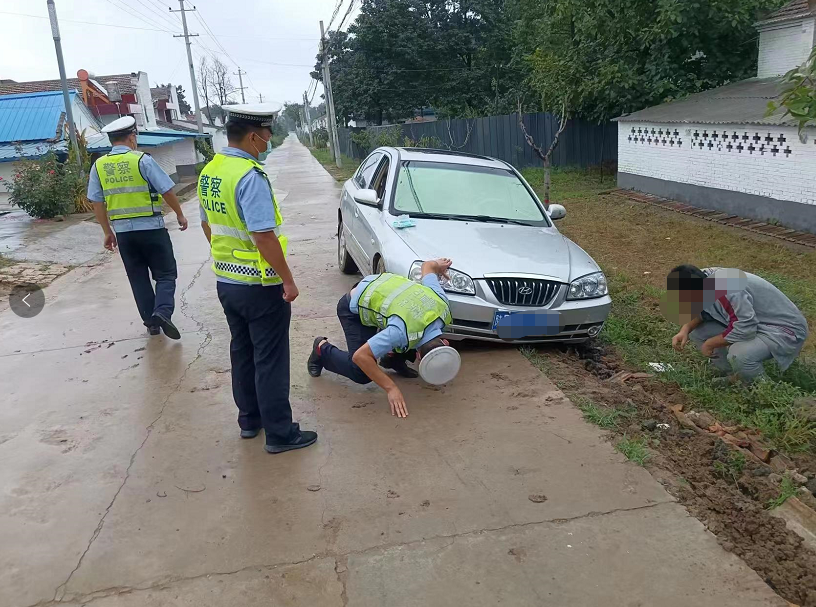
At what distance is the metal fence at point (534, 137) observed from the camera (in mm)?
19656

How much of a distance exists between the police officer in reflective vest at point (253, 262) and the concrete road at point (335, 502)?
1.31ft

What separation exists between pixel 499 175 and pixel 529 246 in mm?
1458

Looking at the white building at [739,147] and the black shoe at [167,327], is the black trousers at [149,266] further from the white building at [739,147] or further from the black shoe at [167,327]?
the white building at [739,147]

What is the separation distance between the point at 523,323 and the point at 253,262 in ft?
7.39

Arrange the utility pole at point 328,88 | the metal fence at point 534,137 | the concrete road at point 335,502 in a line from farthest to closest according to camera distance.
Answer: the utility pole at point 328,88 → the metal fence at point 534,137 → the concrete road at point 335,502

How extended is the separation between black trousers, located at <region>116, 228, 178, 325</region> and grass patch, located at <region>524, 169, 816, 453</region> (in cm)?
389

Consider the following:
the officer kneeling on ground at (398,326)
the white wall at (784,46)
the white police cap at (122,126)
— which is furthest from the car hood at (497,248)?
the white wall at (784,46)

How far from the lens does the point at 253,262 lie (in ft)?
11.0

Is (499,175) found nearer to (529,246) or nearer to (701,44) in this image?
(529,246)

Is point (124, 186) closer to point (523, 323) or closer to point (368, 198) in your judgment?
point (368, 198)

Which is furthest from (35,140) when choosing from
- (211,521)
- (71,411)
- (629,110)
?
(211,521)

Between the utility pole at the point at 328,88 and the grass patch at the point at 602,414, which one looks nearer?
the grass patch at the point at 602,414

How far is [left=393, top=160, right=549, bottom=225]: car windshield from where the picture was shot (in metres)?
5.97

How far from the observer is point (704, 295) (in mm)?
4191
